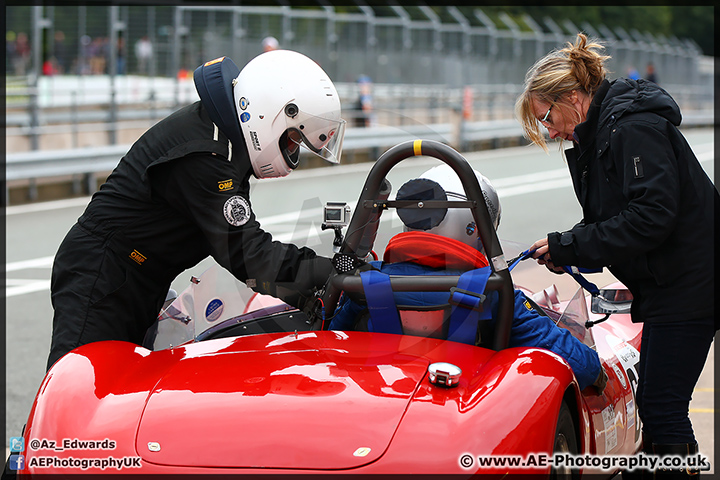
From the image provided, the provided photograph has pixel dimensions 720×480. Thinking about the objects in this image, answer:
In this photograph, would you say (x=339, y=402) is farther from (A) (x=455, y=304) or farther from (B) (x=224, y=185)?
(B) (x=224, y=185)

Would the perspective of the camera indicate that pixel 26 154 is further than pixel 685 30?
No

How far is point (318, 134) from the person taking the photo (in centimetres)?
351

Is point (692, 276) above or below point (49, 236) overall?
above

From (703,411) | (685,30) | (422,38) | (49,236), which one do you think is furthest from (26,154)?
(685,30)

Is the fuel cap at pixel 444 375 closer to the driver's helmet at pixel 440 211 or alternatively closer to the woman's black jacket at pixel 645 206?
the driver's helmet at pixel 440 211

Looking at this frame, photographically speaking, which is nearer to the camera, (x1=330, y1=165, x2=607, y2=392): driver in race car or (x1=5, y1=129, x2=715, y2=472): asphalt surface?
(x1=330, y1=165, x2=607, y2=392): driver in race car

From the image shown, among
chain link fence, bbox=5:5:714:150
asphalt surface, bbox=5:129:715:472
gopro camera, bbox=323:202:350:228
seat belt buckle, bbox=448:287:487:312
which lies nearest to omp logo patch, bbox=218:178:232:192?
asphalt surface, bbox=5:129:715:472

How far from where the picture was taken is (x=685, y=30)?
256 feet

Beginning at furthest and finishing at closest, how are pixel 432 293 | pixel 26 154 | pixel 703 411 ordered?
1. pixel 26 154
2. pixel 703 411
3. pixel 432 293

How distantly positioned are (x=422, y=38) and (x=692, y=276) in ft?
78.5

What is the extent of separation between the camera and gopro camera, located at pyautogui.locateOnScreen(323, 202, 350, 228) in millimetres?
3160

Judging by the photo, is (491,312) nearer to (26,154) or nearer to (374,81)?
(26,154)

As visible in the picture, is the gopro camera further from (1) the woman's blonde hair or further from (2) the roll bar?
(1) the woman's blonde hair

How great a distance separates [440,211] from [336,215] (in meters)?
0.35
